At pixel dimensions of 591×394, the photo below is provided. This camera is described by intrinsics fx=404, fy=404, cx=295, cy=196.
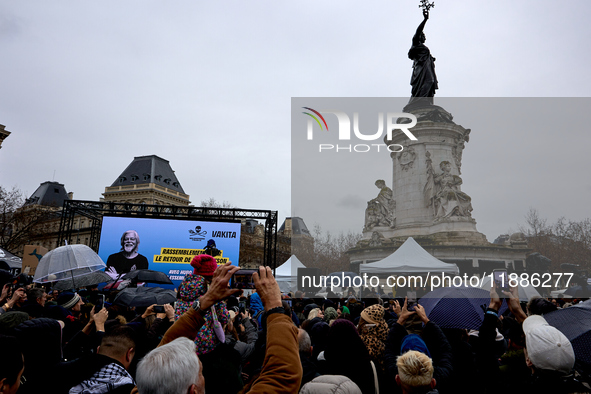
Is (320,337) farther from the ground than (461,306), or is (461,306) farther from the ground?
(461,306)

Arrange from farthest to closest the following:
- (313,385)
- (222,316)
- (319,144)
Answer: (319,144) → (222,316) → (313,385)

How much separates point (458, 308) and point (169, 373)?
3482 millimetres

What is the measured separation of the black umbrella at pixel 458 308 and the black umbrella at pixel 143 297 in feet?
12.2

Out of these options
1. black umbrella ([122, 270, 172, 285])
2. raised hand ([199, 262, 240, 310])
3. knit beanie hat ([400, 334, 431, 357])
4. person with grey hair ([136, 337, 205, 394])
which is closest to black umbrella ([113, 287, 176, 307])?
knit beanie hat ([400, 334, 431, 357])

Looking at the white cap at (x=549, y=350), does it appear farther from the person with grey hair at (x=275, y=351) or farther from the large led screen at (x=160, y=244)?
the large led screen at (x=160, y=244)

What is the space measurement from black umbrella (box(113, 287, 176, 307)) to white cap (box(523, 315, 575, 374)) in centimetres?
479

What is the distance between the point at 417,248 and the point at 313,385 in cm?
1098

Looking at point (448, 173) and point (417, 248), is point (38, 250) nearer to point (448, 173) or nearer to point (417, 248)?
point (417, 248)

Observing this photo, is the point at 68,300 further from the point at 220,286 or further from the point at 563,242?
the point at 563,242

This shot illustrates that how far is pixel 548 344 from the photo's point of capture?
2586 mm

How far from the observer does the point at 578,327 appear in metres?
3.03

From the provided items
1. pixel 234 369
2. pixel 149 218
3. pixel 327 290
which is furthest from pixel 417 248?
pixel 149 218

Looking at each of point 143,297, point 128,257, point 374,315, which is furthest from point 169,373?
point 128,257

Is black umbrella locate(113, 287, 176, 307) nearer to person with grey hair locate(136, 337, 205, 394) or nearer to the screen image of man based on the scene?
person with grey hair locate(136, 337, 205, 394)
